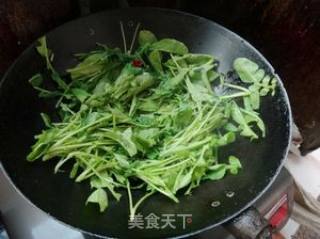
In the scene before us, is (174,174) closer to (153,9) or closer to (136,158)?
(136,158)

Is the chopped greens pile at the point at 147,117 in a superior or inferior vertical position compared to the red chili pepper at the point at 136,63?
inferior

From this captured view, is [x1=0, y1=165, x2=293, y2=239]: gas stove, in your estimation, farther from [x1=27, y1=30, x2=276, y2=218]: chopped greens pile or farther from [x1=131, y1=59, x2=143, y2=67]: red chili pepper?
[x1=131, y1=59, x2=143, y2=67]: red chili pepper

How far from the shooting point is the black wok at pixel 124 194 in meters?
0.85

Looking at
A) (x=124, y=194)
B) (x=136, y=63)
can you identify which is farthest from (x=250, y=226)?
(x=136, y=63)

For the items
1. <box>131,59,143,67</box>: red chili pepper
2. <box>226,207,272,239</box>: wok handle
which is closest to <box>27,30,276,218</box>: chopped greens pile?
<box>131,59,143,67</box>: red chili pepper

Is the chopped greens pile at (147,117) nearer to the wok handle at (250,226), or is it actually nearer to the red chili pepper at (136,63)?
the red chili pepper at (136,63)

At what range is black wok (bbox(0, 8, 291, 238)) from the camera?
851 millimetres

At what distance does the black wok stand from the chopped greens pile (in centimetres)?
2

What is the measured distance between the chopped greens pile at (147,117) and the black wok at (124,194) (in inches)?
0.8

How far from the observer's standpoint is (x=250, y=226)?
0.84m

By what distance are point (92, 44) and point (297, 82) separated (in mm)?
668

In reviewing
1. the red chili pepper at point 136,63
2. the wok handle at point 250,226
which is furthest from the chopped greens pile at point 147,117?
the wok handle at point 250,226

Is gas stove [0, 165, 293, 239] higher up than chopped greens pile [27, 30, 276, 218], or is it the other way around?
chopped greens pile [27, 30, 276, 218]

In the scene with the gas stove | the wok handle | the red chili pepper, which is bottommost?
the gas stove
